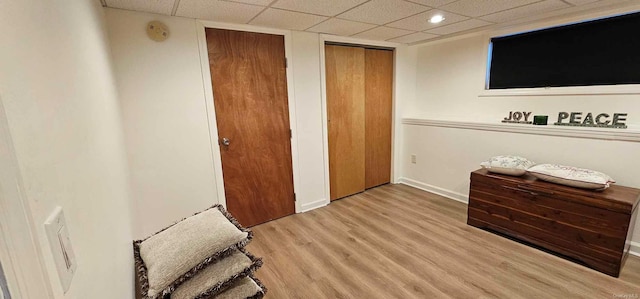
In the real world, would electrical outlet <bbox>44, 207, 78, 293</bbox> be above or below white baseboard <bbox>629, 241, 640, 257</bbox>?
above

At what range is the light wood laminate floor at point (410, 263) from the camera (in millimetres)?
1938

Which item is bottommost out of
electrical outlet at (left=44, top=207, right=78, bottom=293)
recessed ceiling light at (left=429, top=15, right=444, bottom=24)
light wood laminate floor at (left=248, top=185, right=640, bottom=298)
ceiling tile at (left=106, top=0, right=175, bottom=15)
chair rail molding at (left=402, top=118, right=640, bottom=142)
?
light wood laminate floor at (left=248, top=185, right=640, bottom=298)

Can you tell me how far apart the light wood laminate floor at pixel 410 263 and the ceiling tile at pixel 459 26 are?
2.08m

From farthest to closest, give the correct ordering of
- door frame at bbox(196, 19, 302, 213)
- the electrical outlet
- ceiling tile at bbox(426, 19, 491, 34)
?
1. ceiling tile at bbox(426, 19, 491, 34)
2. door frame at bbox(196, 19, 302, 213)
3. the electrical outlet

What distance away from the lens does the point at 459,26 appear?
115 inches

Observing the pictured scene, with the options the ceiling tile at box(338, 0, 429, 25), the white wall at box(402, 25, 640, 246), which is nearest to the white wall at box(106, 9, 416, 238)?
the ceiling tile at box(338, 0, 429, 25)

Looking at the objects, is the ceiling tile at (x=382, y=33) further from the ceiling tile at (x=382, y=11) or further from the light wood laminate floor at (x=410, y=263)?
the light wood laminate floor at (x=410, y=263)

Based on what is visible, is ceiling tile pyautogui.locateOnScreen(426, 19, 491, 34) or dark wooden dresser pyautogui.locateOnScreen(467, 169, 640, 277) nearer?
dark wooden dresser pyautogui.locateOnScreen(467, 169, 640, 277)

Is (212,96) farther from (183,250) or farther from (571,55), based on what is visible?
(571,55)

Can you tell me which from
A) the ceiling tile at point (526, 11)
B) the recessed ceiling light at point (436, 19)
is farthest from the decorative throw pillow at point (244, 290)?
the ceiling tile at point (526, 11)

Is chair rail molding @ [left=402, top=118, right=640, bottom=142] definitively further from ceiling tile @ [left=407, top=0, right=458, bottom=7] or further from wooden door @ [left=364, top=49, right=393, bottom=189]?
ceiling tile @ [left=407, top=0, right=458, bottom=7]

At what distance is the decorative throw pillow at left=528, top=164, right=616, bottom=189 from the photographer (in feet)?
6.86

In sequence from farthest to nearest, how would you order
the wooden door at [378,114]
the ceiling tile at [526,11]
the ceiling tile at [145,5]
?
the wooden door at [378,114], the ceiling tile at [526,11], the ceiling tile at [145,5]

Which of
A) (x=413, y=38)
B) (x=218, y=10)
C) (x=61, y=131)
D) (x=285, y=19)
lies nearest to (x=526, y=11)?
(x=413, y=38)
